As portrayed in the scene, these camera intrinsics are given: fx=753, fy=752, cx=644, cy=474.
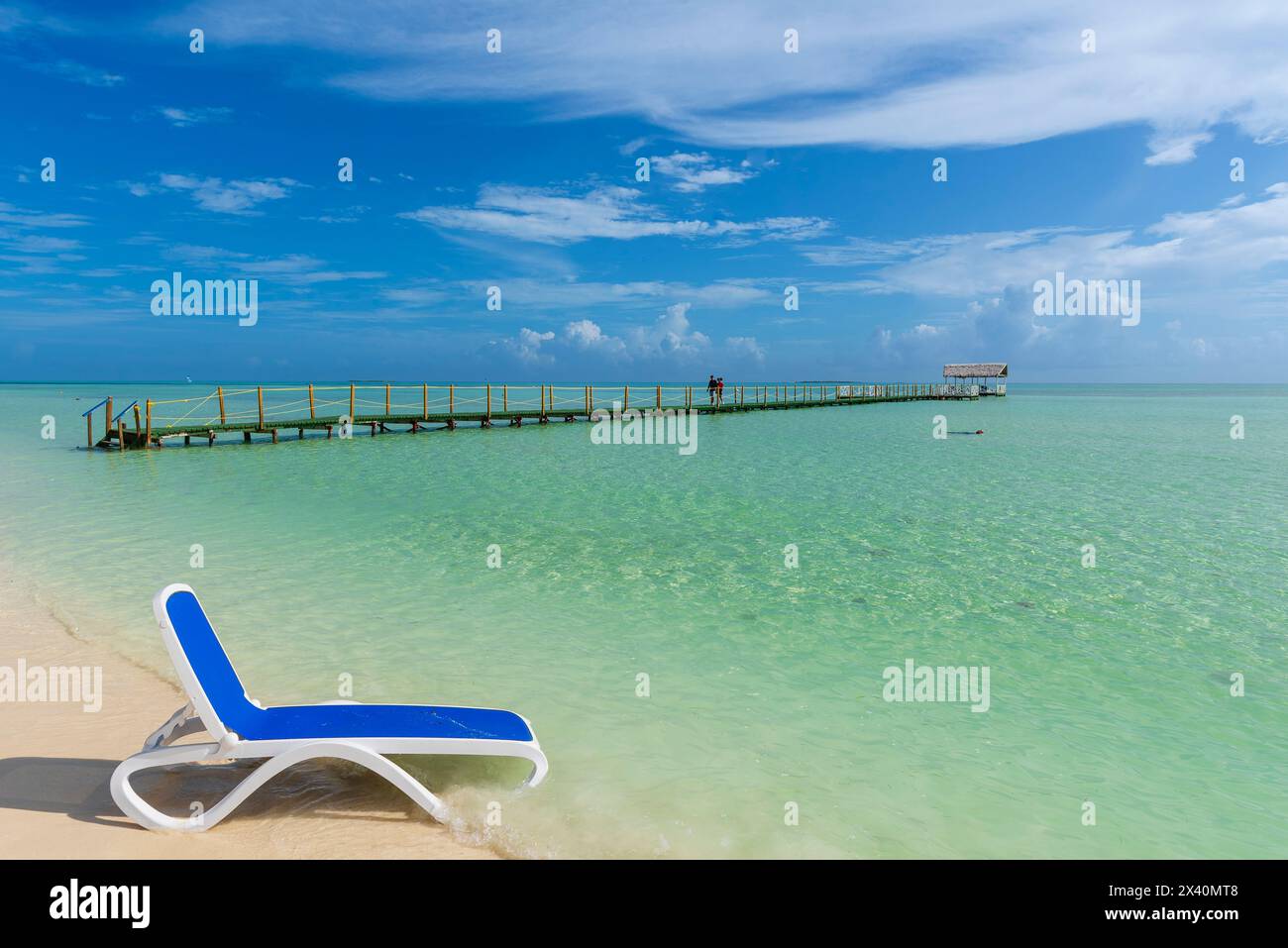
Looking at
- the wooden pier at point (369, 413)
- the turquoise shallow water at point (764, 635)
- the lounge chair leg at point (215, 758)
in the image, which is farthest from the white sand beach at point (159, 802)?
the wooden pier at point (369, 413)

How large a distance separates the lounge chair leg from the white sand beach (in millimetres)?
68

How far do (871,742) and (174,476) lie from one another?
18582 millimetres

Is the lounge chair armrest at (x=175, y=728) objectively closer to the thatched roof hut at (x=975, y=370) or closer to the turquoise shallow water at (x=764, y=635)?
the turquoise shallow water at (x=764, y=635)

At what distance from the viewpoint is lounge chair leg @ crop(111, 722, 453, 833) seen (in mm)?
3625

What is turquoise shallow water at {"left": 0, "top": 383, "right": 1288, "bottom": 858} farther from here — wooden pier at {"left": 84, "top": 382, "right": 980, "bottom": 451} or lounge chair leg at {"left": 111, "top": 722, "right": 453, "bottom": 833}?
wooden pier at {"left": 84, "top": 382, "right": 980, "bottom": 451}

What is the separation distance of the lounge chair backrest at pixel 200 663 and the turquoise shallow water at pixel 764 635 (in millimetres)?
1229

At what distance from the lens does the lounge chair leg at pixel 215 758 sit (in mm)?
3625

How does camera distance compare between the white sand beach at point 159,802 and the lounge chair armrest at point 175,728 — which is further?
the lounge chair armrest at point 175,728

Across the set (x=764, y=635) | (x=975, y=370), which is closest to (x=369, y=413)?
(x=764, y=635)

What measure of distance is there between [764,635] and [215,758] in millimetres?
4829

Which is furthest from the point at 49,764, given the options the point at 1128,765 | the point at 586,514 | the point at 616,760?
the point at 586,514

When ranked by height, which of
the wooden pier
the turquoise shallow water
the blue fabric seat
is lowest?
the turquoise shallow water

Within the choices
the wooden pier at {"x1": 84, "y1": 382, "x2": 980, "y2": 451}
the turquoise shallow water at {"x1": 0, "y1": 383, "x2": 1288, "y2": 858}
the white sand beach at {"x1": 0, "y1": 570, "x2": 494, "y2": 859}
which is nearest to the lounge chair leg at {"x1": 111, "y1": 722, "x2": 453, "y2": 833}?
the white sand beach at {"x1": 0, "y1": 570, "x2": 494, "y2": 859}
